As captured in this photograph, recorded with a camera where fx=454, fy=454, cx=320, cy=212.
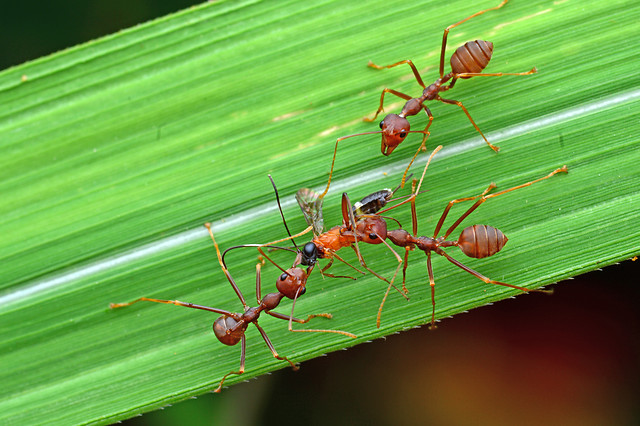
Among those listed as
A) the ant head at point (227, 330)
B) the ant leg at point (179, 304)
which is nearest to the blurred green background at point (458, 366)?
the ant head at point (227, 330)

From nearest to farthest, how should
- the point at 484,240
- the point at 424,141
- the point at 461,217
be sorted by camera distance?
1. the point at 484,240
2. the point at 461,217
3. the point at 424,141

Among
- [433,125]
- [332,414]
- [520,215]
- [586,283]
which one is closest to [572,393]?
[586,283]

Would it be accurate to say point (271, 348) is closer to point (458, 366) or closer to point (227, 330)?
point (227, 330)

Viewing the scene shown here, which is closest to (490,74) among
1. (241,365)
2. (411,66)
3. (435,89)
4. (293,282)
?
(435,89)

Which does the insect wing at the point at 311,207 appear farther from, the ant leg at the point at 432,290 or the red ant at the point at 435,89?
the ant leg at the point at 432,290

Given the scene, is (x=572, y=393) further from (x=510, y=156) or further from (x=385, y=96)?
(x=385, y=96)

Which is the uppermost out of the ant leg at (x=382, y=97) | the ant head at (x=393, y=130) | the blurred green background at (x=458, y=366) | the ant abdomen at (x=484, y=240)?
the ant leg at (x=382, y=97)
